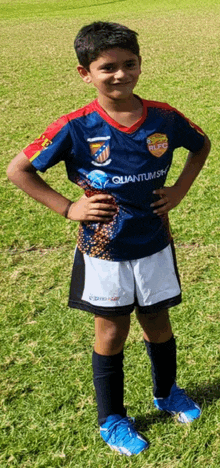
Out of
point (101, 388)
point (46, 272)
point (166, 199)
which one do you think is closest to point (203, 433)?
point (101, 388)

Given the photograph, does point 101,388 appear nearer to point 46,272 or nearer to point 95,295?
point 95,295

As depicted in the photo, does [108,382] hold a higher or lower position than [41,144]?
lower

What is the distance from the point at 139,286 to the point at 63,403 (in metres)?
0.87

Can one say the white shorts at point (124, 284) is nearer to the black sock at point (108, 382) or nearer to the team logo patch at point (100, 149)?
the black sock at point (108, 382)

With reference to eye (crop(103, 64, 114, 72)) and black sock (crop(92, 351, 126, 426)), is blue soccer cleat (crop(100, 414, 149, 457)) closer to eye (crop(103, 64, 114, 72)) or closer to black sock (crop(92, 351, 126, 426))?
black sock (crop(92, 351, 126, 426))

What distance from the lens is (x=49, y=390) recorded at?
9.30ft

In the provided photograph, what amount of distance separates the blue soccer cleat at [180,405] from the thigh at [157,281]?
1.79 feet

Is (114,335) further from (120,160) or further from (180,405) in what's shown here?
(120,160)

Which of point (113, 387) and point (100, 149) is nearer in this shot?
point (100, 149)

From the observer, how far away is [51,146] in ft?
6.61

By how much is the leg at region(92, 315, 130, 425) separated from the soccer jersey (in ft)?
0.99

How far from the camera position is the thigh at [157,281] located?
2.20m

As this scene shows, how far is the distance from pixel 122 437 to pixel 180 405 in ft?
1.02

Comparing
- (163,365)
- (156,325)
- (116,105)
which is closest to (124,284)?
(156,325)
